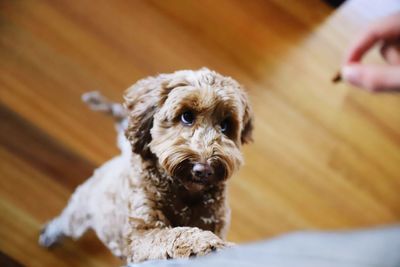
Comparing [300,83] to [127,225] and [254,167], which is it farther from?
[127,225]

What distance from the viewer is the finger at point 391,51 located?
2.49 ft

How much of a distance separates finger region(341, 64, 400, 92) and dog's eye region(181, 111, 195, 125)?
13.8 inches

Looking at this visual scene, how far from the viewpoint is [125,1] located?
154cm

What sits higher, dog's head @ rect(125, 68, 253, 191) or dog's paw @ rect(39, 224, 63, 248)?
dog's head @ rect(125, 68, 253, 191)

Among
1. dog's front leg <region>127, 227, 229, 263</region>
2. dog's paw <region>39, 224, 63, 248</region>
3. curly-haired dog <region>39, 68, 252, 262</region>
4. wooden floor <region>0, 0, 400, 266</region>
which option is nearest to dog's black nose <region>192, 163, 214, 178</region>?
curly-haired dog <region>39, 68, 252, 262</region>

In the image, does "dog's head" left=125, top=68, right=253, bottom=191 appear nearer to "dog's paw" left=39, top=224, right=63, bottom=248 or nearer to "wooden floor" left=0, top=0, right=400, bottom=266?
"wooden floor" left=0, top=0, right=400, bottom=266

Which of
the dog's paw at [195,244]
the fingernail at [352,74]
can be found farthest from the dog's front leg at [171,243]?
the fingernail at [352,74]

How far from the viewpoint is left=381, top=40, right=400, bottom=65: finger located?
2.49ft

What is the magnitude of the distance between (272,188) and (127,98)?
74 cm

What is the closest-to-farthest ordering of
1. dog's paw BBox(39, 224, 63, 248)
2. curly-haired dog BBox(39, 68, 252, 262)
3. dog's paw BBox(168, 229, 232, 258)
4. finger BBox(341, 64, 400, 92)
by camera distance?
finger BBox(341, 64, 400, 92) < dog's paw BBox(168, 229, 232, 258) < curly-haired dog BBox(39, 68, 252, 262) < dog's paw BBox(39, 224, 63, 248)

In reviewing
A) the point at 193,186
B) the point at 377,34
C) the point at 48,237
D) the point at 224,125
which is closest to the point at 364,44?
the point at 377,34

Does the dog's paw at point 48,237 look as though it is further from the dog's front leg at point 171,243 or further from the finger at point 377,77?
the finger at point 377,77

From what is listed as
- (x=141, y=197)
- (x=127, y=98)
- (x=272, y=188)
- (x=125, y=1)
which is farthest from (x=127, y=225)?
(x=125, y=1)

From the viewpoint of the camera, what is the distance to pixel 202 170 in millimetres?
892
